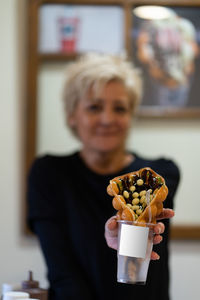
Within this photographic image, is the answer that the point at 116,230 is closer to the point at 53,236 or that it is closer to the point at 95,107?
the point at 53,236

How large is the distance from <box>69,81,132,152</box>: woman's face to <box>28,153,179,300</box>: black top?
0.34ft

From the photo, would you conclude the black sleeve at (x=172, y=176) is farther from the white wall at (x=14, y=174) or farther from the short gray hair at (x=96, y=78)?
the white wall at (x=14, y=174)

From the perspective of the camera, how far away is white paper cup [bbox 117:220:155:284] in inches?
34.8

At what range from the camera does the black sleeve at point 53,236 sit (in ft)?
5.32

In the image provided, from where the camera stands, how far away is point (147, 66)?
7.86ft

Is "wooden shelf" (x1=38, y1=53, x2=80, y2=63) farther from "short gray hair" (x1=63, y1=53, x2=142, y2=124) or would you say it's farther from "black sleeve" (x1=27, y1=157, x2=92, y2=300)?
"black sleeve" (x1=27, y1=157, x2=92, y2=300)

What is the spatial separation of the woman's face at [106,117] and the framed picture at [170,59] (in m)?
0.48

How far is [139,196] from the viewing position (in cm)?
91

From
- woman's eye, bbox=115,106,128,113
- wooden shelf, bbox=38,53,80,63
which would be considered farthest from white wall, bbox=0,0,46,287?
Answer: woman's eye, bbox=115,106,128,113

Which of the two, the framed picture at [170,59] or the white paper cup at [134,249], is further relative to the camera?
the framed picture at [170,59]

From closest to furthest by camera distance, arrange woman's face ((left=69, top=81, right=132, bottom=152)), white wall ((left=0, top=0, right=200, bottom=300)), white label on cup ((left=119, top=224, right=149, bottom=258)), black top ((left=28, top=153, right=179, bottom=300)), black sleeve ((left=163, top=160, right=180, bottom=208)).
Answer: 1. white label on cup ((left=119, top=224, right=149, bottom=258))
2. black sleeve ((left=163, top=160, right=180, bottom=208))
3. black top ((left=28, top=153, right=179, bottom=300))
4. woman's face ((left=69, top=81, right=132, bottom=152))
5. white wall ((left=0, top=0, right=200, bottom=300))

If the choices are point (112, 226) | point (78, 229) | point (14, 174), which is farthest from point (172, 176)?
point (14, 174)

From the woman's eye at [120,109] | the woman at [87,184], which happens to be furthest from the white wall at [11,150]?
the woman's eye at [120,109]

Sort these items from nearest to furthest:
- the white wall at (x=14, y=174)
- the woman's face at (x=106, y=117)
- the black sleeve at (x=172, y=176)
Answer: the black sleeve at (x=172, y=176)
the woman's face at (x=106, y=117)
the white wall at (x=14, y=174)
